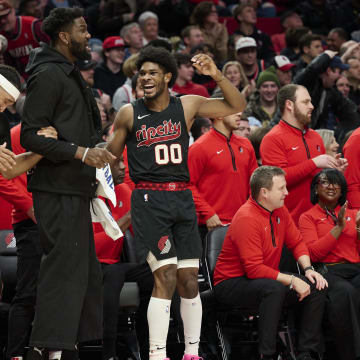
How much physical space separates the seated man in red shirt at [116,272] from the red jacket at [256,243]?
1.91 ft

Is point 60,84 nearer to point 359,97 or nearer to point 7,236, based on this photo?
point 7,236

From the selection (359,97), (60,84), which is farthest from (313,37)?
(60,84)

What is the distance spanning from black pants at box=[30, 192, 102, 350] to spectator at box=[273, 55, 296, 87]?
594 centimetres

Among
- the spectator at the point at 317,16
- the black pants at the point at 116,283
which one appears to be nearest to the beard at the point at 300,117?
the black pants at the point at 116,283

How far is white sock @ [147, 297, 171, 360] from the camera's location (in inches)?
209

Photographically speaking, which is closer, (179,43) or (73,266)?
(73,266)

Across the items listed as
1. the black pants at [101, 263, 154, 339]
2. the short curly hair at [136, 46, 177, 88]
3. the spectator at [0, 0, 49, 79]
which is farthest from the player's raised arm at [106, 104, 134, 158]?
the spectator at [0, 0, 49, 79]

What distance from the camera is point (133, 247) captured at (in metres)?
6.59

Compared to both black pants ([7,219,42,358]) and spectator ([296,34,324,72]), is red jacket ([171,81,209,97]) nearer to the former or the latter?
spectator ([296,34,324,72])

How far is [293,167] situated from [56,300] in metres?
2.97

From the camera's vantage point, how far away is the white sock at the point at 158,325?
5.30m

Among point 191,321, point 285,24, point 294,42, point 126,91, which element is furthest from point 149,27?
point 191,321

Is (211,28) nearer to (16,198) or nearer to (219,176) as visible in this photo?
(219,176)

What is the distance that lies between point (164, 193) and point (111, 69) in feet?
17.6
